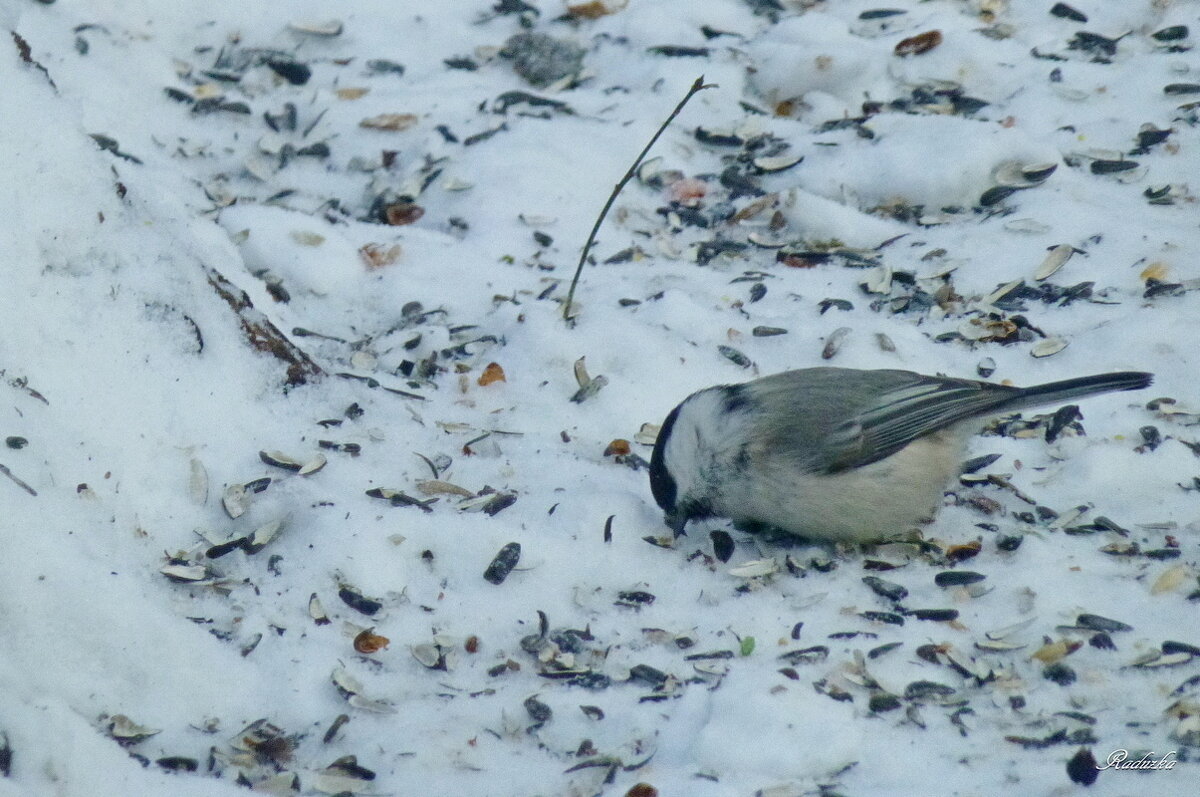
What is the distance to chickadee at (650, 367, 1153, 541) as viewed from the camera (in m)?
2.55

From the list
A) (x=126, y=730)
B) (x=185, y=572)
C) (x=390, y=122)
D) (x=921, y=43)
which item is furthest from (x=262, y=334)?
(x=921, y=43)

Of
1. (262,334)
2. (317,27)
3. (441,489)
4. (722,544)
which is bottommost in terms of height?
(722,544)

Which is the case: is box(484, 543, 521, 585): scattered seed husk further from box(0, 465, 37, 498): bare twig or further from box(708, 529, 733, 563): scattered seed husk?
box(0, 465, 37, 498): bare twig

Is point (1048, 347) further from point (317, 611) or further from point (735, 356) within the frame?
point (317, 611)

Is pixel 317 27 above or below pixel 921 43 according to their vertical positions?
above

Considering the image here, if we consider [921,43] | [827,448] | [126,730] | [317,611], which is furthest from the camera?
[921,43]

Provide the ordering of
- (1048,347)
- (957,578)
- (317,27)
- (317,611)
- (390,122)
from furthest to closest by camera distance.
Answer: (317,27) < (390,122) < (1048,347) < (957,578) < (317,611)

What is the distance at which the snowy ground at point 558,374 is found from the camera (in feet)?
6.48

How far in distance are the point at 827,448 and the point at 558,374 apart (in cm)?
75

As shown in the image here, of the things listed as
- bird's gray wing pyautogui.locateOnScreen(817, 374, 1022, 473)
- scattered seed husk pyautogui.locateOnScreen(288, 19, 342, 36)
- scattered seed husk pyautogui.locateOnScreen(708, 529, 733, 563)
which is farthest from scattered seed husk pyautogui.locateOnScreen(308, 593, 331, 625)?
scattered seed husk pyautogui.locateOnScreen(288, 19, 342, 36)

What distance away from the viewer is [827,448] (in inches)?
101

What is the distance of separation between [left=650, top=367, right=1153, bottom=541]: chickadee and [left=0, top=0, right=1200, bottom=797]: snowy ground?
0.10 metres

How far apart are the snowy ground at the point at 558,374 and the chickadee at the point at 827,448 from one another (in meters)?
0.10

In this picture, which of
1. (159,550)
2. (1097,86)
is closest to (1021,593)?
(159,550)
